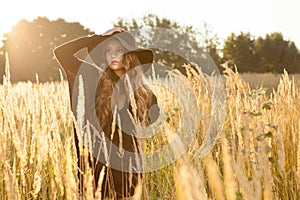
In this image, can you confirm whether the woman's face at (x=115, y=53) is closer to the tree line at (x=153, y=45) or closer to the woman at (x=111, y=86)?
the woman at (x=111, y=86)

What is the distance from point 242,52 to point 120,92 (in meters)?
28.1

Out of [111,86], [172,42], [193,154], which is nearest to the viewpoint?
[193,154]

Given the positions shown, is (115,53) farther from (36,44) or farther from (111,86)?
(36,44)

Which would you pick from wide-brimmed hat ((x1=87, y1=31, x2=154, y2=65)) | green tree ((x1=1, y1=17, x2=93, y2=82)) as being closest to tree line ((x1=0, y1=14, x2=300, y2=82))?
green tree ((x1=1, y1=17, x2=93, y2=82))

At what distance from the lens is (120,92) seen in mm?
2807

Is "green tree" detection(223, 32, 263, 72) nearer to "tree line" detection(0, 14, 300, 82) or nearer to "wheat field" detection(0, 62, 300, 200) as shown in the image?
"tree line" detection(0, 14, 300, 82)

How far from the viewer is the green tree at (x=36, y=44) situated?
3000 centimetres

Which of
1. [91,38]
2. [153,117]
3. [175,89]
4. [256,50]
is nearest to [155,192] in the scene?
[153,117]

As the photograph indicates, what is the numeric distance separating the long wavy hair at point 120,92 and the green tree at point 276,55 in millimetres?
28516

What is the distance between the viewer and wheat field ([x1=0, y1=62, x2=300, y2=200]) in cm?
109

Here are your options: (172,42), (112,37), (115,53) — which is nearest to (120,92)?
(115,53)

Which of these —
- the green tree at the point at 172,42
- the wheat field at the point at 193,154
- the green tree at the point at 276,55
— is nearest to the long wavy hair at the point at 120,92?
the wheat field at the point at 193,154

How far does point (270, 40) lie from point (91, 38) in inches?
1188

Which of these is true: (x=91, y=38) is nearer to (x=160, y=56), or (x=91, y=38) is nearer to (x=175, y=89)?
(x=175, y=89)
